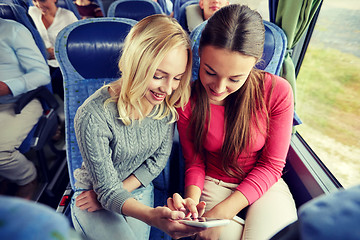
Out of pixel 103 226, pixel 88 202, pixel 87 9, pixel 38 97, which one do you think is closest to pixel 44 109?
pixel 38 97

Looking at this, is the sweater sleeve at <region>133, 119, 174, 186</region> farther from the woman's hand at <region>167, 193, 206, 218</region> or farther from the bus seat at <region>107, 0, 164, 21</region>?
the bus seat at <region>107, 0, 164, 21</region>

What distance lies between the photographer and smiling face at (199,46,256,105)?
33.2 inches

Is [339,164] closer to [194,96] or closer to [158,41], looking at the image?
[194,96]

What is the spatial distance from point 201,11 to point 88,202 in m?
2.64

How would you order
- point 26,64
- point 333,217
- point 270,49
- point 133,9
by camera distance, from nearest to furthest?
point 333,217
point 270,49
point 26,64
point 133,9

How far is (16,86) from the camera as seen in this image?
5.52ft

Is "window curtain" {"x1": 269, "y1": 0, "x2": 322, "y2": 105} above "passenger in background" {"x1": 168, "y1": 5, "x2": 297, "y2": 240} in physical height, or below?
above

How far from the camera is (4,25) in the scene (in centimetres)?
170

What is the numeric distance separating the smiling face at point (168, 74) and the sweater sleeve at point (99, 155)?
0.24 m

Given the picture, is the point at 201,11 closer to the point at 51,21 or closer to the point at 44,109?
the point at 51,21

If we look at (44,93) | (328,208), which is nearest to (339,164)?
(328,208)

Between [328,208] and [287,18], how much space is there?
1.41m

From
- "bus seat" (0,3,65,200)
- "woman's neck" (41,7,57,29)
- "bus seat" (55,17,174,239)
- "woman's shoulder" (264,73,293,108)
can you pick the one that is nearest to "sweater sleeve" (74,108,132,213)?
"bus seat" (55,17,174,239)

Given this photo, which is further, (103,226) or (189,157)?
(189,157)
